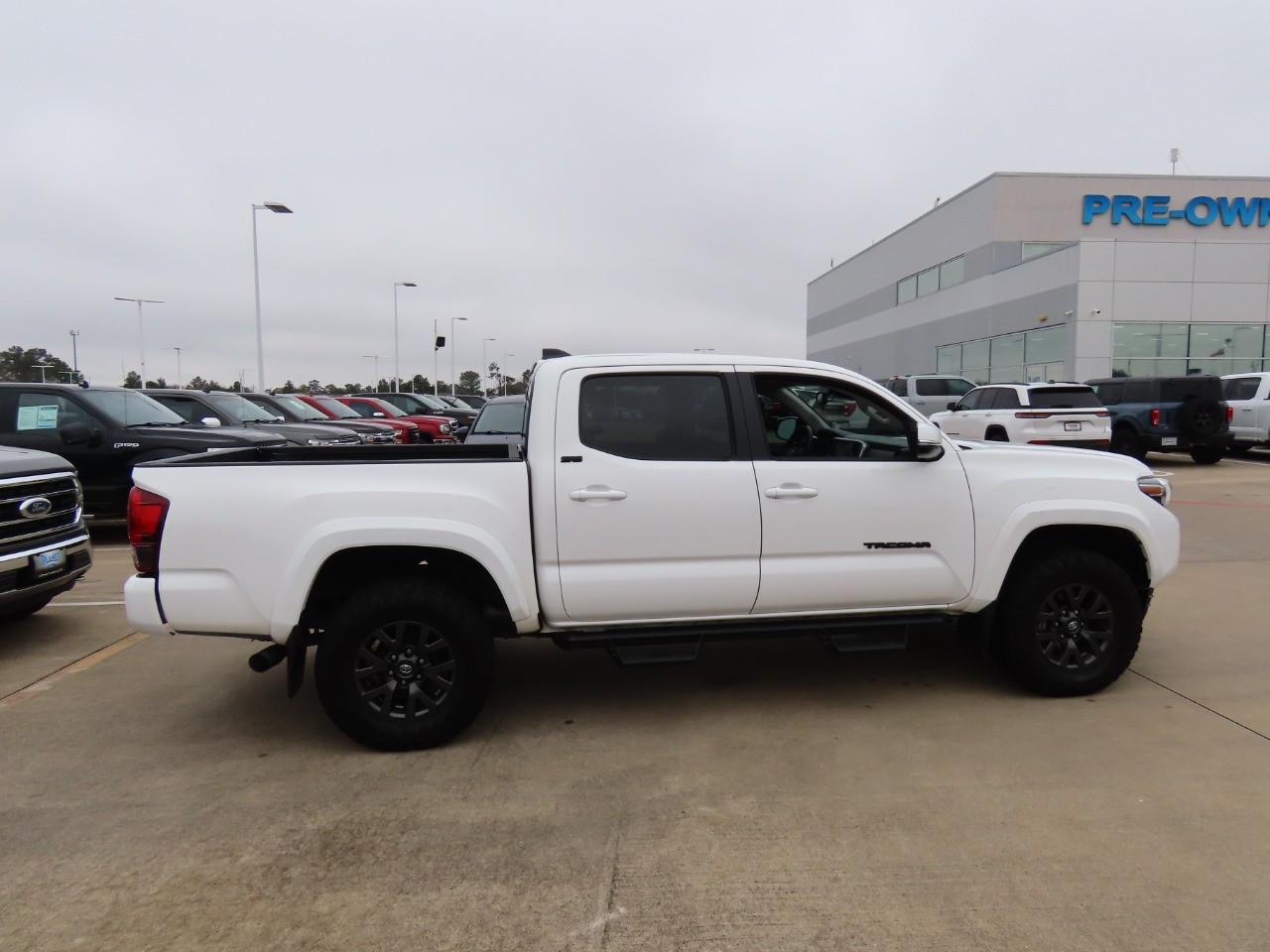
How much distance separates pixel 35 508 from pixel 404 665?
3.43m

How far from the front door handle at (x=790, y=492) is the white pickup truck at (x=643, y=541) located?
0.05ft

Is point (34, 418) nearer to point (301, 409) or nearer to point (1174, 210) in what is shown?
point (301, 409)

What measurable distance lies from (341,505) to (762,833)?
2.29 m

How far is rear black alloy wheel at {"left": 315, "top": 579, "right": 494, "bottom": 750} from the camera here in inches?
151

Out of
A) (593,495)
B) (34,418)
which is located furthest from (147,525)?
(34,418)

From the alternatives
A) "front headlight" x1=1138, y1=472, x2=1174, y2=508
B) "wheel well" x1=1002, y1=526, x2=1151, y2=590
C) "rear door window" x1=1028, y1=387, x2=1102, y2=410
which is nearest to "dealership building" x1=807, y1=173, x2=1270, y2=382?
"rear door window" x1=1028, y1=387, x2=1102, y2=410

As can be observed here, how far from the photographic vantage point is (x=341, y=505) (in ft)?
12.4

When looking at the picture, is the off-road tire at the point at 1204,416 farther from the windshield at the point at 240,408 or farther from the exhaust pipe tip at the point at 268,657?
the exhaust pipe tip at the point at 268,657

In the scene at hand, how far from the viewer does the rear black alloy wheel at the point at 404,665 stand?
3.84 metres

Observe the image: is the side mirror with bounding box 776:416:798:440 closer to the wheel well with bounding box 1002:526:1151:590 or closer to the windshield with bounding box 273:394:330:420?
the wheel well with bounding box 1002:526:1151:590

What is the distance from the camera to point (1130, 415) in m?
16.6

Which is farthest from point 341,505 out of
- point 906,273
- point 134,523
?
point 906,273

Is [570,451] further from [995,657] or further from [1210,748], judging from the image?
[1210,748]

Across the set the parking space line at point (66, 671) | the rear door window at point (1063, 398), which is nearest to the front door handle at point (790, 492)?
the parking space line at point (66, 671)
